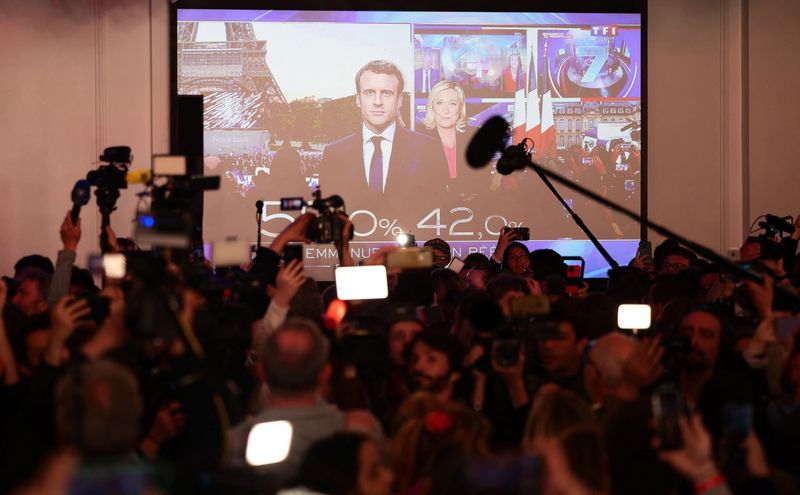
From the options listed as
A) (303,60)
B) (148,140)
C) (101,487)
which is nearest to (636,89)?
(303,60)

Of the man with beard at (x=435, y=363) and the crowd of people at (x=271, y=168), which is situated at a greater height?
the crowd of people at (x=271, y=168)

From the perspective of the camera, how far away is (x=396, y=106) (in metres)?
11.0

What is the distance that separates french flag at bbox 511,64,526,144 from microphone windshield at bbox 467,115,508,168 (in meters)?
6.39

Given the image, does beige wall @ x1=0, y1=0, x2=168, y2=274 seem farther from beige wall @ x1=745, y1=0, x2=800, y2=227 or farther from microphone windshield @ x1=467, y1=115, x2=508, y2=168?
microphone windshield @ x1=467, y1=115, x2=508, y2=168

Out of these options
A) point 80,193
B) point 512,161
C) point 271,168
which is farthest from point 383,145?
point 512,161

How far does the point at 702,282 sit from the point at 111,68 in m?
6.51

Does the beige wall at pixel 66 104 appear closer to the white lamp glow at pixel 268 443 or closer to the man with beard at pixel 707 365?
the man with beard at pixel 707 365

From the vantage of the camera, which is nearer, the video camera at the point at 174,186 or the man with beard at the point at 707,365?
the video camera at the point at 174,186

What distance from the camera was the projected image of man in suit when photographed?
10969 millimetres

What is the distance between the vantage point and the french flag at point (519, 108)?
1103cm

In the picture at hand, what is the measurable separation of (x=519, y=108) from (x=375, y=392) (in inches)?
271

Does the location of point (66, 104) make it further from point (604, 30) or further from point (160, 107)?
point (604, 30)

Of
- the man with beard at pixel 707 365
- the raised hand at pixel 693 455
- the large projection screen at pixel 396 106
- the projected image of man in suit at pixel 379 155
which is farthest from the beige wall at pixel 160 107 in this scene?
the raised hand at pixel 693 455

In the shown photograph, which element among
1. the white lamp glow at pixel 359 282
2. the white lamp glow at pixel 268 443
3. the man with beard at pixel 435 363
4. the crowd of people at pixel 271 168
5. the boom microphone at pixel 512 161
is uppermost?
the crowd of people at pixel 271 168
